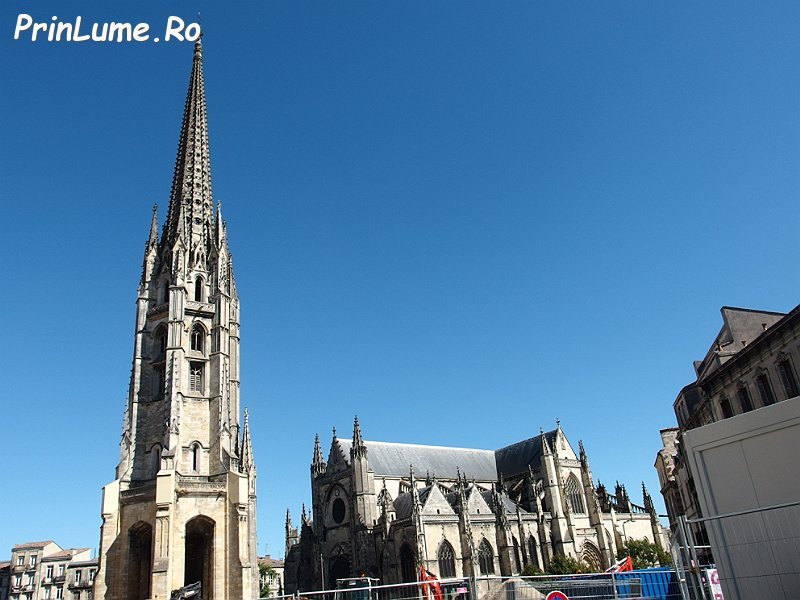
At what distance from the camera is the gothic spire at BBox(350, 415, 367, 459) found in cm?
4569

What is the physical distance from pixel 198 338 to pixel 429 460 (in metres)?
26.9

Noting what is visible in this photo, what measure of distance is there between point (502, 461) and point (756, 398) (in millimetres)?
36495

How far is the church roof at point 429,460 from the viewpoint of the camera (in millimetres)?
50506

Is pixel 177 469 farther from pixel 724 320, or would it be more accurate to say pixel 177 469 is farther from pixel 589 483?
pixel 589 483

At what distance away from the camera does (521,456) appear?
55.8 m

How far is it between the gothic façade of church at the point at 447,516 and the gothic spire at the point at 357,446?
0.24 feet

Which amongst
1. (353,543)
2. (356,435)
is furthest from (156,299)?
(353,543)

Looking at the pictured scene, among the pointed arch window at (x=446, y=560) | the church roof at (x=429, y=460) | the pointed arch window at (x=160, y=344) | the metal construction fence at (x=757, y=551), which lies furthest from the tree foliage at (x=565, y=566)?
the metal construction fence at (x=757, y=551)

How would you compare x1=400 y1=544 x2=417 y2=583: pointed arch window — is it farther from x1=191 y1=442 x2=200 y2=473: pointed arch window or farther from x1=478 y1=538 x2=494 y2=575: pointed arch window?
x1=191 y1=442 x2=200 y2=473: pointed arch window

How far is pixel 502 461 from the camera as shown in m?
58.1

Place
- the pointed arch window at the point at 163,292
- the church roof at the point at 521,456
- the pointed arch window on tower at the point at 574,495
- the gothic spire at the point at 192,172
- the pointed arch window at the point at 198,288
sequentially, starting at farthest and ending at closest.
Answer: the church roof at the point at 521,456 → the pointed arch window on tower at the point at 574,495 → the gothic spire at the point at 192,172 → the pointed arch window at the point at 198,288 → the pointed arch window at the point at 163,292

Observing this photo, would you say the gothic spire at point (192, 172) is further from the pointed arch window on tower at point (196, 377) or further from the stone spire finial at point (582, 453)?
the stone spire finial at point (582, 453)

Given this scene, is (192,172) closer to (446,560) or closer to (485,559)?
(446,560)

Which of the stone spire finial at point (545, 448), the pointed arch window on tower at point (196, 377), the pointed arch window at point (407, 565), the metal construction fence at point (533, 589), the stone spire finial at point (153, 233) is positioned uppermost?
the stone spire finial at point (153, 233)
